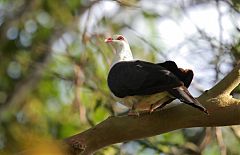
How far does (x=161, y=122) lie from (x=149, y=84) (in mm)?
155

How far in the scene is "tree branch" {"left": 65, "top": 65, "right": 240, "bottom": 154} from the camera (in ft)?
6.27

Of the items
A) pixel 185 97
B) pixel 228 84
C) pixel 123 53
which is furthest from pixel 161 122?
pixel 123 53

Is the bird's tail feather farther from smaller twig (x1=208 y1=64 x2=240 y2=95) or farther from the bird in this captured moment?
smaller twig (x1=208 y1=64 x2=240 y2=95)

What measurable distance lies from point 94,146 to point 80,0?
357 cm

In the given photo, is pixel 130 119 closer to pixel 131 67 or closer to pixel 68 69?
pixel 131 67

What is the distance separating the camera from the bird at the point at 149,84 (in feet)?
6.57

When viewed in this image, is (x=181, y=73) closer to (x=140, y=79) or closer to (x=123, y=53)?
(x=140, y=79)

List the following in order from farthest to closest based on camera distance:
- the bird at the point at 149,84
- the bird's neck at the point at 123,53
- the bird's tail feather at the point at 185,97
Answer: the bird's neck at the point at 123,53 → the bird at the point at 149,84 → the bird's tail feather at the point at 185,97

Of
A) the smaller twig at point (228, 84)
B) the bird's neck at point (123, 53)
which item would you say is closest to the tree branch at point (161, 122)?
the smaller twig at point (228, 84)

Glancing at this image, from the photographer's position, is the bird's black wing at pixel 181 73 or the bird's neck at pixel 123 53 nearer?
the bird's black wing at pixel 181 73

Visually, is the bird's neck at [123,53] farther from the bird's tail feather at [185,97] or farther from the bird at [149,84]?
the bird's tail feather at [185,97]

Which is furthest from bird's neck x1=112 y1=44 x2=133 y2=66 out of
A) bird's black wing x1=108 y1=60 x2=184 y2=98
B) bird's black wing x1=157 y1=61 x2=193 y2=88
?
bird's black wing x1=157 y1=61 x2=193 y2=88

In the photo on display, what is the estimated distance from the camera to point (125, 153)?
12.0ft

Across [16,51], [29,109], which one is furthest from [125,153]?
[16,51]
